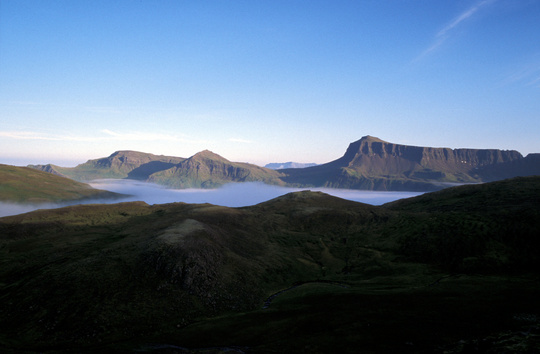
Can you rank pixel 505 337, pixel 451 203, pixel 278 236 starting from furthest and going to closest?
pixel 451 203 < pixel 278 236 < pixel 505 337

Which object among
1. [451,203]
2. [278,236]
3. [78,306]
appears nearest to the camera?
[78,306]

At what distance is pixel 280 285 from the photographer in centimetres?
10506

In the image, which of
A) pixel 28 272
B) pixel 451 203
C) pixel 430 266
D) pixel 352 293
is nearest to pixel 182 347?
pixel 352 293

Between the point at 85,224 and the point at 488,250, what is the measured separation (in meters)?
217

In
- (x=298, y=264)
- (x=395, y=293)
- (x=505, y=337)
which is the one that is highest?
(x=505, y=337)

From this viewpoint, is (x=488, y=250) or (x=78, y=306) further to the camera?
(x=488, y=250)

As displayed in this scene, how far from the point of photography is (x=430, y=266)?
372 feet

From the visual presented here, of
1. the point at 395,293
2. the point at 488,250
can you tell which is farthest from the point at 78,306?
the point at 488,250

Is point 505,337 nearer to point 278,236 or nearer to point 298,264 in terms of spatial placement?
point 298,264

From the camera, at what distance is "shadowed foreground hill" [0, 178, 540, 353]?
5281cm

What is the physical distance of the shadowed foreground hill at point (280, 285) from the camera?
52812 millimetres

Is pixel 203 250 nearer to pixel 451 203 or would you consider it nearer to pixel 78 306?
pixel 78 306

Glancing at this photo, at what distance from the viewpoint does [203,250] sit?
103 m

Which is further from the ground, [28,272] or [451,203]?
[451,203]
